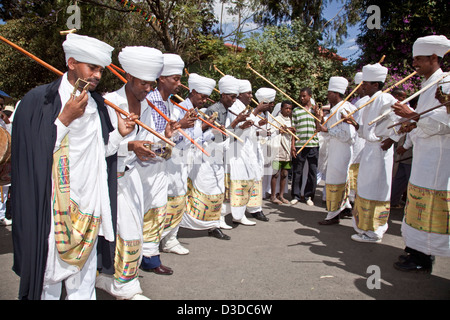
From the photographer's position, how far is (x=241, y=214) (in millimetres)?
5801

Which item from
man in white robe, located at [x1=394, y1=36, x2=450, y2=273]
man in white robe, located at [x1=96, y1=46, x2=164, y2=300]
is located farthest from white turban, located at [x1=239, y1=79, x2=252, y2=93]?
man in white robe, located at [x1=96, y1=46, x2=164, y2=300]

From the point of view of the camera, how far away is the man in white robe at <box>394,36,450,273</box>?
12.1ft

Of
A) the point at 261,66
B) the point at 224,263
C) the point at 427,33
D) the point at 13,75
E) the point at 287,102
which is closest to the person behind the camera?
the point at 224,263

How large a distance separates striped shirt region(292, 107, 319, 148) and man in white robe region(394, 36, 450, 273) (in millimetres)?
3565

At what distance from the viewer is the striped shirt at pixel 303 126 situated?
7.64 metres

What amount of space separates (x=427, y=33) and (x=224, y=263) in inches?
323

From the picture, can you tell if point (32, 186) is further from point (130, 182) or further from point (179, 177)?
point (179, 177)

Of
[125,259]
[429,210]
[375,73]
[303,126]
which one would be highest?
[375,73]

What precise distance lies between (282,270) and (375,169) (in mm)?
2021

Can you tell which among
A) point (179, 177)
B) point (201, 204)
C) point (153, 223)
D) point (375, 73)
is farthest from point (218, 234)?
point (375, 73)

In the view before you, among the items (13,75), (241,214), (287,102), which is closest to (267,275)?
(241,214)

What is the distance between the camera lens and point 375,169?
498cm

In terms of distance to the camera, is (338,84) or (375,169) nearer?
(375,169)
